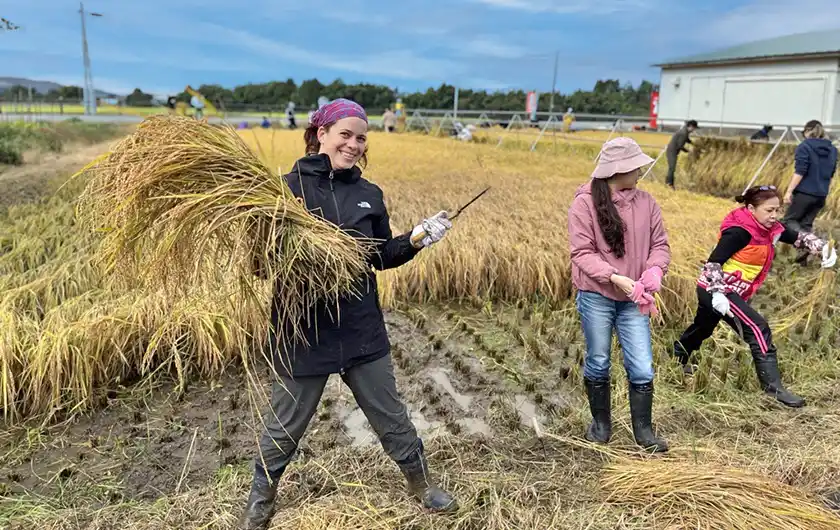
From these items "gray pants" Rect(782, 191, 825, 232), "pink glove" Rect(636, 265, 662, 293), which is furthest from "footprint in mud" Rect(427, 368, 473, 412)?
"gray pants" Rect(782, 191, 825, 232)

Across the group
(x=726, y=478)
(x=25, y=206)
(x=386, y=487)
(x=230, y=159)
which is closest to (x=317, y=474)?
(x=386, y=487)

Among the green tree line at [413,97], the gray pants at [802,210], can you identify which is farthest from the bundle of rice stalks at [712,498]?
the green tree line at [413,97]

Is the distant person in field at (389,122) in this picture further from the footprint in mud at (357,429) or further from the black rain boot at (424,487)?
the black rain boot at (424,487)

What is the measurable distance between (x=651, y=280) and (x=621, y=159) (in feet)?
1.64

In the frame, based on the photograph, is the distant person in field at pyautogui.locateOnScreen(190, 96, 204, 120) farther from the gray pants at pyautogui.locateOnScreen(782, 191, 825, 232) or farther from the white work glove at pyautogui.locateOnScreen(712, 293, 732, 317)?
the gray pants at pyautogui.locateOnScreen(782, 191, 825, 232)

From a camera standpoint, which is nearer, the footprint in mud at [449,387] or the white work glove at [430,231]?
the white work glove at [430,231]

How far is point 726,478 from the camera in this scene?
226 centimetres

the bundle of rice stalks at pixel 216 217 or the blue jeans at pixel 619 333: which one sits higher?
the bundle of rice stalks at pixel 216 217

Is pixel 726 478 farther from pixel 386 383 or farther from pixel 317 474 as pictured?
pixel 317 474

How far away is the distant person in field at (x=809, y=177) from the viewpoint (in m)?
5.71

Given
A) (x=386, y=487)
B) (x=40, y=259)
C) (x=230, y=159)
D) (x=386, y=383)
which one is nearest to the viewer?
(x=230, y=159)

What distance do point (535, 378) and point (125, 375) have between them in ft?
7.27

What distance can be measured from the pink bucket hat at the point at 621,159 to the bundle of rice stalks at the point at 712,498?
45.9 inches

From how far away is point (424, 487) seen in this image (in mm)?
2244
